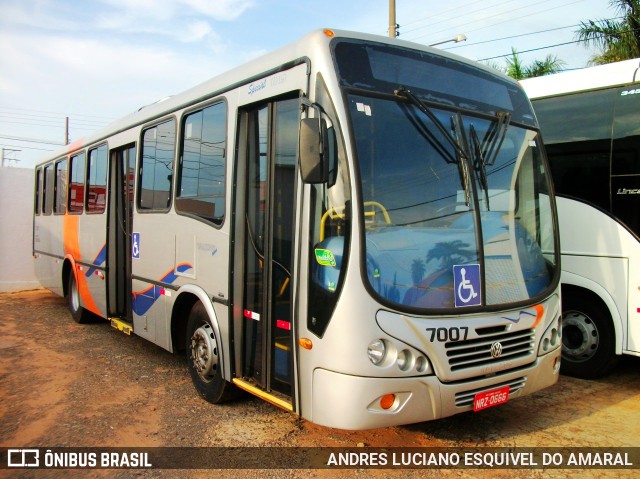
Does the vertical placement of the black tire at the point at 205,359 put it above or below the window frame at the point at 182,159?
below

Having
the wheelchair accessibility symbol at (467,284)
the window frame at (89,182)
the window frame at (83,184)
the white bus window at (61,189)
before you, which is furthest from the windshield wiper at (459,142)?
the white bus window at (61,189)

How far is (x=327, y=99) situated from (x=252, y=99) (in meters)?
→ 1.09

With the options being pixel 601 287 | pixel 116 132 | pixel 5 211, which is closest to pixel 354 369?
pixel 601 287

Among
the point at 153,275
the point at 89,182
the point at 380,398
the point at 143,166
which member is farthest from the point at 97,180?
the point at 380,398

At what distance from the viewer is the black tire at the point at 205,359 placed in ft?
16.0

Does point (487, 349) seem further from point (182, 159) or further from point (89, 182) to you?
point (89, 182)

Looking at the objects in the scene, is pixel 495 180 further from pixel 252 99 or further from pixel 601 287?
pixel 601 287

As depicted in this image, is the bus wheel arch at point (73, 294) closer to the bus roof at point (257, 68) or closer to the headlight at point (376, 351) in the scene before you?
the bus roof at point (257, 68)

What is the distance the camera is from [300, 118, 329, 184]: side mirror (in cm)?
339

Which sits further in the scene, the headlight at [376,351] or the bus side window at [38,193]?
the bus side window at [38,193]

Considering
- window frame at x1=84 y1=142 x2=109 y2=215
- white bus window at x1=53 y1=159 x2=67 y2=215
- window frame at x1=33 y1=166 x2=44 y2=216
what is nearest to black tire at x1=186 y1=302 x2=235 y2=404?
window frame at x1=84 y1=142 x2=109 y2=215

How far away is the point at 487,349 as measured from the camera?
3.74 m

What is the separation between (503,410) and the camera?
4.96 m

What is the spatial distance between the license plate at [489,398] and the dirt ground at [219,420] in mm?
491
